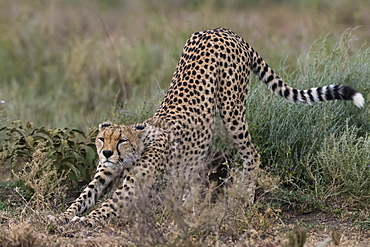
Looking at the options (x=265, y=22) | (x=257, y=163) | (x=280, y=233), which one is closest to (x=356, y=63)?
(x=257, y=163)

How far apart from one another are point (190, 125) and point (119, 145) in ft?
2.38

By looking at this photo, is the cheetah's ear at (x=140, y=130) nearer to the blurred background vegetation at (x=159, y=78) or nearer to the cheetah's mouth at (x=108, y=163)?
the cheetah's mouth at (x=108, y=163)

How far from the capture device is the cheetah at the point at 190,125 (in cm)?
416

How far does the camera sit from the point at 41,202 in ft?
14.6

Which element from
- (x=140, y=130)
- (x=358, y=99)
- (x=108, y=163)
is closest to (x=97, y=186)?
(x=108, y=163)

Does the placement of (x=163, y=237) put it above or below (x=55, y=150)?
above

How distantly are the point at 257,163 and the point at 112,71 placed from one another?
13.3ft

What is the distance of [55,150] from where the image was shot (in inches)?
197

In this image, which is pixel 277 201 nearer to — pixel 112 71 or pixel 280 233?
pixel 280 233

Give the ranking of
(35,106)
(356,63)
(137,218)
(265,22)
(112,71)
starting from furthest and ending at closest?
(265,22) → (112,71) → (35,106) → (356,63) → (137,218)

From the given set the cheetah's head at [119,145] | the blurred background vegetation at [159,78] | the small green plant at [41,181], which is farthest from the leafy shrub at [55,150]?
the cheetah's head at [119,145]

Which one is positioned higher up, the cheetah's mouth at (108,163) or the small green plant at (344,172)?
the cheetah's mouth at (108,163)

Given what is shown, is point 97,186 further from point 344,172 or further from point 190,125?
point 344,172

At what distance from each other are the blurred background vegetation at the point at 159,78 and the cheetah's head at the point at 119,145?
0.67 m
